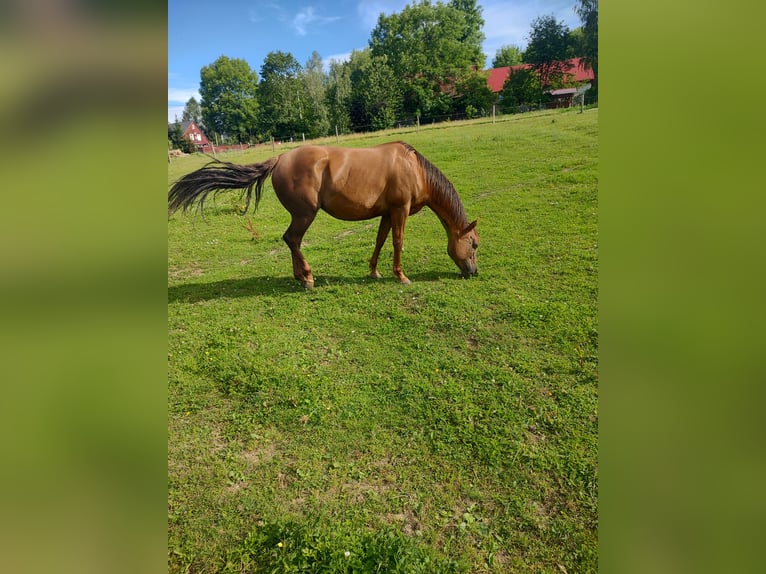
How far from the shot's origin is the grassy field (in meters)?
2.36

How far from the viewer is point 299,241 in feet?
18.8

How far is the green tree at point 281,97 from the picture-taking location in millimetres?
29281

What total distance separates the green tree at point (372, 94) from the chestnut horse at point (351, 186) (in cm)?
1531

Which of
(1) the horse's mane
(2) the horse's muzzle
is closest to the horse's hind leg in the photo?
(1) the horse's mane

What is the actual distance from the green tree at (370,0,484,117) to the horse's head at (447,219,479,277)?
8.85ft

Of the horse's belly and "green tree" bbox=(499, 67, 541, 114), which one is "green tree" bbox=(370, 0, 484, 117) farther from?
the horse's belly

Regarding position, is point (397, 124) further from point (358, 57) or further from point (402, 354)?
point (402, 354)
